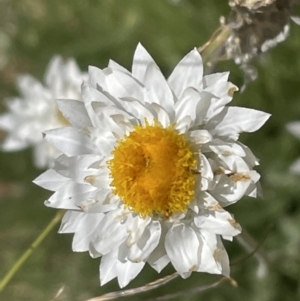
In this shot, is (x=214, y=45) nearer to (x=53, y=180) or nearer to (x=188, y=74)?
(x=188, y=74)

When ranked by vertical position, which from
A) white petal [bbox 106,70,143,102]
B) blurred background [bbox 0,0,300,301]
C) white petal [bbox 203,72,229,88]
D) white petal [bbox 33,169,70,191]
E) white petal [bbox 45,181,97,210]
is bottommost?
blurred background [bbox 0,0,300,301]

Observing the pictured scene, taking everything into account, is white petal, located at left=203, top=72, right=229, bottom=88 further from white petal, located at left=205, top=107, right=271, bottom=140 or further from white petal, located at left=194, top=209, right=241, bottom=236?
white petal, located at left=194, top=209, right=241, bottom=236

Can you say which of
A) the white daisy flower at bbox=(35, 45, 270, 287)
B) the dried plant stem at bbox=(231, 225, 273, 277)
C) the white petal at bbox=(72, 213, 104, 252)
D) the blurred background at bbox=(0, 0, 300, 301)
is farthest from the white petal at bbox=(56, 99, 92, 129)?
the blurred background at bbox=(0, 0, 300, 301)

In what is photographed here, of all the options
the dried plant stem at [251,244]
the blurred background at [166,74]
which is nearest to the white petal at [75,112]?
the dried plant stem at [251,244]

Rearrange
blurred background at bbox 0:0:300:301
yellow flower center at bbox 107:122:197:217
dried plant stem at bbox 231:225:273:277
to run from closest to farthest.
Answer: yellow flower center at bbox 107:122:197:217
dried plant stem at bbox 231:225:273:277
blurred background at bbox 0:0:300:301

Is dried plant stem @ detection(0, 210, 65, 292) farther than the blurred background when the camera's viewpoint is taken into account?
No

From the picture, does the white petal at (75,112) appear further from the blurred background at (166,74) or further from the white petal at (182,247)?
the blurred background at (166,74)
